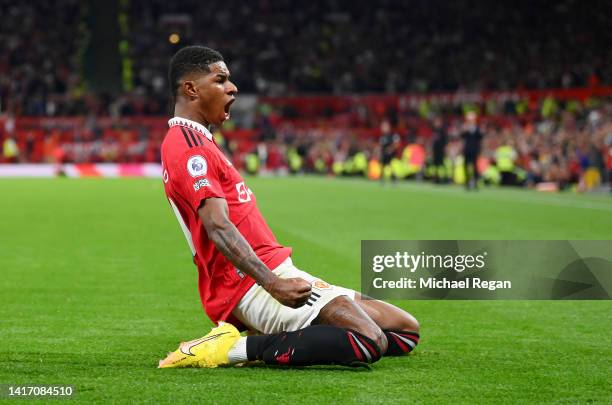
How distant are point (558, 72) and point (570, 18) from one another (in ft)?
Answer: 18.2

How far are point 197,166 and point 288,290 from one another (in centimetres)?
86

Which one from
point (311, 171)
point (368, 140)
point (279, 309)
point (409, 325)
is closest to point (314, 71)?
point (311, 171)

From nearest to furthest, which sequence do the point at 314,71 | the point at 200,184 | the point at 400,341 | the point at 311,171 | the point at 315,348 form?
1. the point at 200,184
2. the point at 315,348
3. the point at 400,341
4. the point at 311,171
5. the point at 314,71

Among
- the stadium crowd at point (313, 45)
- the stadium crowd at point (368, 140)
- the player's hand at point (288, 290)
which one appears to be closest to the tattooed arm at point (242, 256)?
the player's hand at point (288, 290)

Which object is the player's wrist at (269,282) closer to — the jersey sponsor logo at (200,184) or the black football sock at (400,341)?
the jersey sponsor logo at (200,184)

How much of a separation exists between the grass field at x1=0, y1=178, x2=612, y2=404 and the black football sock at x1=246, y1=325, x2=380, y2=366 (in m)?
0.09

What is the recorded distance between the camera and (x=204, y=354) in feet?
20.3

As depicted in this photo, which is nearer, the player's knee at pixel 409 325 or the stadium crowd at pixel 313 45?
the player's knee at pixel 409 325

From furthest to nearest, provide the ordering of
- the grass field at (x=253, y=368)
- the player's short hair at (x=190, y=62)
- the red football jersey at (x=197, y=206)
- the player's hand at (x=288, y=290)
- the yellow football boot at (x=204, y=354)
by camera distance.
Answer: the player's short hair at (x=190, y=62) → the yellow football boot at (x=204, y=354) → the red football jersey at (x=197, y=206) → the player's hand at (x=288, y=290) → the grass field at (x=253, y=368)

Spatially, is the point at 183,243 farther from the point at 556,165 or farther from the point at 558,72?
the point at 558,72

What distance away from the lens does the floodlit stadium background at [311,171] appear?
20.5ft

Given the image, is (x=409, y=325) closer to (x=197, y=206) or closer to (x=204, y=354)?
(x=204, y=354)

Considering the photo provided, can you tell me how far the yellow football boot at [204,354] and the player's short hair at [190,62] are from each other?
1.47m

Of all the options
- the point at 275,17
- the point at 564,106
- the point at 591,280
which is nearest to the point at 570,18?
the point at 564,106
